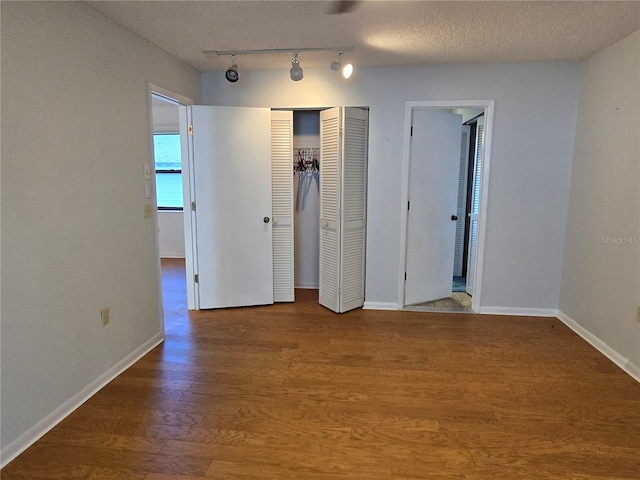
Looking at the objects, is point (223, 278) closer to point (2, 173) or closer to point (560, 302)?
point (2, 173)

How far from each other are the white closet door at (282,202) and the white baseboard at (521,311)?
2035mm

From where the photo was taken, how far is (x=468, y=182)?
496 centimetres

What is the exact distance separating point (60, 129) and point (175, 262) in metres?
4.25

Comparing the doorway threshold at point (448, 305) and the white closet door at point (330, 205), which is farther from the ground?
the white closet door at point (330, 205)

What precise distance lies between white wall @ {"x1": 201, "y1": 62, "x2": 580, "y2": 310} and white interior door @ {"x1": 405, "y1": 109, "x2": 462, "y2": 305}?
18cm

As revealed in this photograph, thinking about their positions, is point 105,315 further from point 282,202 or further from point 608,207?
point 608,207

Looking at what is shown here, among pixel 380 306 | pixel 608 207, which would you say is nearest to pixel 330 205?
pixel 380 306

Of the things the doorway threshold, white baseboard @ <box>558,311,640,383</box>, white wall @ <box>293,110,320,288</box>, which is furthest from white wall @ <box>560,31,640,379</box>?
white wall @ <box>293,110,320,288</box>

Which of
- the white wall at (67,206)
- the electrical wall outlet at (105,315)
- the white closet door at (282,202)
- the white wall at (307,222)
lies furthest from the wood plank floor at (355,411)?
the white wall at (307,222)

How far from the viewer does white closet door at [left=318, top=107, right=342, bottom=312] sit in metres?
3.64

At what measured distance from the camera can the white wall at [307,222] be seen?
443 cm

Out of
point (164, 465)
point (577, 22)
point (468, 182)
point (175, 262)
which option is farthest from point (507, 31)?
point (175, 262)

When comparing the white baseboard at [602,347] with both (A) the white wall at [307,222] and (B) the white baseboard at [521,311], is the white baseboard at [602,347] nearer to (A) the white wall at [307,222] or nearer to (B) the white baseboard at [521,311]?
(B) the white baseboard at [521,311]

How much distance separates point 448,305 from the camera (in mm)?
4062
